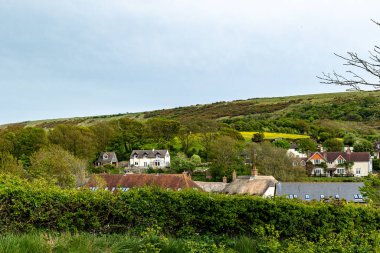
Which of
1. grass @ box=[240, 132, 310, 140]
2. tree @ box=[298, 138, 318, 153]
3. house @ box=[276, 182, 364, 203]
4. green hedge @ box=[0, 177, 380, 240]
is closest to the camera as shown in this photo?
green hedge @ box=[0, 177, 380, 240]

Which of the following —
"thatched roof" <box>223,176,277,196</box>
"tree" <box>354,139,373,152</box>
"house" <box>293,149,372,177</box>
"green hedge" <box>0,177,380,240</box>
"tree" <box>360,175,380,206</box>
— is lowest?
"house" <box>293,149,372,177</box>

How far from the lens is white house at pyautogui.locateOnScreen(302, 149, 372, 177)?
208ft

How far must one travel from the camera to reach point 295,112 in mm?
117375

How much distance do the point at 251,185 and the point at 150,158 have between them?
3498 centimetres

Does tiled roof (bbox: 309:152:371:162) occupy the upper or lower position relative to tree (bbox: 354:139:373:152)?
lower

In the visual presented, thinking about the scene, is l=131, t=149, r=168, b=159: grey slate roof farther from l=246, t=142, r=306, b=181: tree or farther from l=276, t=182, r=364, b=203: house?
l=276, t=182, r=364, b=203: house

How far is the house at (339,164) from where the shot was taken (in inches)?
2495

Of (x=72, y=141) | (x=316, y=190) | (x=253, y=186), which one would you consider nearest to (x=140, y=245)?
(x=253, y=186)

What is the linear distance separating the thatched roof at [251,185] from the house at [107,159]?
119 feet

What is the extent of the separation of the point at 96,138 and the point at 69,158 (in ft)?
123

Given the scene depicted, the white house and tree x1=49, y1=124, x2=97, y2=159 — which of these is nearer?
tree x1=49, y1=124, x2=97, y2=159

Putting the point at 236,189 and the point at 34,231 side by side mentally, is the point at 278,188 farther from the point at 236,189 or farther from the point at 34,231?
the point at 34,231

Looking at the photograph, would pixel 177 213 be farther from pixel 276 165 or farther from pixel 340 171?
pixel 340 171

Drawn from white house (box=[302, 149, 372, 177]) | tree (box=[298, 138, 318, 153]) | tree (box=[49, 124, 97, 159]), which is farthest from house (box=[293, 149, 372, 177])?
tree (box=[49, 124, 97, 159])
